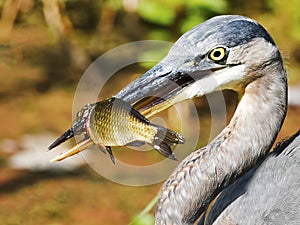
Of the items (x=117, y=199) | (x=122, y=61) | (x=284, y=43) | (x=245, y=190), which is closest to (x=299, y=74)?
(x=284, y=43)

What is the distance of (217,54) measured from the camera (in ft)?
7.77

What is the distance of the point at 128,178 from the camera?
4039 mm

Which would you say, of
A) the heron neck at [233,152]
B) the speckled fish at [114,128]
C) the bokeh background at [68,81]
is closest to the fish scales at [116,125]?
the speckled fish at [114,128]

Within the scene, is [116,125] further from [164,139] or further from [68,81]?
[68,81]

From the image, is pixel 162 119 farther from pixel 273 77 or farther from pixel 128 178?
pixel 273 77

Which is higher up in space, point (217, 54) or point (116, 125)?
point (217, 54)

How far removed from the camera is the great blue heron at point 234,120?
2.35 metres

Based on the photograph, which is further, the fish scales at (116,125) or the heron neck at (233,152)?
the heron neck at (233,152)

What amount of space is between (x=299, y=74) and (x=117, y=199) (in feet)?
5.10

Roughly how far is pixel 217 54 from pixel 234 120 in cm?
25

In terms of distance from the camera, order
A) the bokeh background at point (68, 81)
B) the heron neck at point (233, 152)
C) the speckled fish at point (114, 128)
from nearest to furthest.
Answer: the speckled fish at point (114, 128)
the heron neck at point (233, 152)
the bokeh background at point (68, 81)

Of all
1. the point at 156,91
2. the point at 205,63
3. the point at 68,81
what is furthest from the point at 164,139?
the point at 68,81

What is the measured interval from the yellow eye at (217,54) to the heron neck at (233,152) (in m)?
0.17

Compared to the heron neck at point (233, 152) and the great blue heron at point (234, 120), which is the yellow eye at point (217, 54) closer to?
the great blue heron at point (234, 120)
